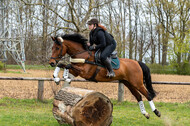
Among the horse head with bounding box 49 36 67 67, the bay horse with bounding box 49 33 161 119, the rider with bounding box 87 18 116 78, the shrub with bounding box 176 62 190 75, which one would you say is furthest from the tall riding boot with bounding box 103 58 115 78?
the shrub with bounding box 176 62 190 75

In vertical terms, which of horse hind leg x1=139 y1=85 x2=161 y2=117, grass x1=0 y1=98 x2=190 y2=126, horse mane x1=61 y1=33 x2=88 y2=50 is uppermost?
horse mane x1=61 y1=33 x2=88 y2=50

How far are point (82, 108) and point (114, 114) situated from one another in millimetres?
2435

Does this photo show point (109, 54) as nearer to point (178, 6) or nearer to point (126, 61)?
point (126, 61)

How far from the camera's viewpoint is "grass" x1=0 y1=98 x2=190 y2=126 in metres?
5.46

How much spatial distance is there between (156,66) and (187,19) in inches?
285

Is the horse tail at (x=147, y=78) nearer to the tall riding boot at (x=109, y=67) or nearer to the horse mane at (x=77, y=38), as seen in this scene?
the tall riding boot at (x=109, y=67)

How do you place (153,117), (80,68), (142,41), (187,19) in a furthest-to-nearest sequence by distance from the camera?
(142,41) < (187,19) < (153,117) < (80,68)

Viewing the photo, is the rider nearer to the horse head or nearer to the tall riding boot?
the tall riding boot

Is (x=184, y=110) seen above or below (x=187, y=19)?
below

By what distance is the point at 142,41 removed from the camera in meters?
39.3

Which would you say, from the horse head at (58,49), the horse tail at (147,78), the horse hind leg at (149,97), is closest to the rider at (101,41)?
the horse head at (58,49)

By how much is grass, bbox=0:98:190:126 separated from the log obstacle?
27.4 inches

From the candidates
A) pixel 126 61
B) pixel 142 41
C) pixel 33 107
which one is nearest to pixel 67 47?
pixel 126 61

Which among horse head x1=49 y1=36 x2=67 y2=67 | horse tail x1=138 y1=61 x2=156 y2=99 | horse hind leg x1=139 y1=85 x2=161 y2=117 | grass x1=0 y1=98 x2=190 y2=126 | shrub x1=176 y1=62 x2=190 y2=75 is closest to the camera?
horse head x1=49 y1=36 x2=67 y2=67
